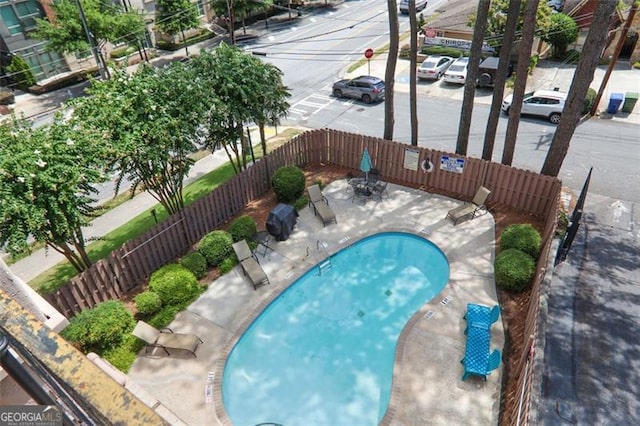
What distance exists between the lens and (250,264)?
13336mm

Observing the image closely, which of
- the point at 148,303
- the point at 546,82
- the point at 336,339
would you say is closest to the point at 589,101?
the point at 546,82

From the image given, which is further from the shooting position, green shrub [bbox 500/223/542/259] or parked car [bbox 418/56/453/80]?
parked car [bbox 418/56/453/80]

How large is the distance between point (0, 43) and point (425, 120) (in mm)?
31705

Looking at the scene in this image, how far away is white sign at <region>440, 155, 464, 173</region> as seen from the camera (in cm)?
1580

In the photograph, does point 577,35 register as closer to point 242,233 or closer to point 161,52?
point 242,233

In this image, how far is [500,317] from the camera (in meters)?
11.5

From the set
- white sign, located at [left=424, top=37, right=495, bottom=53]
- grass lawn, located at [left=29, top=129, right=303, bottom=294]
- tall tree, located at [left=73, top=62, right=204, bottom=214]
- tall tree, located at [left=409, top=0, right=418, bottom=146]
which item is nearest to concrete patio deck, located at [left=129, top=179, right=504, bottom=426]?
tall tree, located at [left=409, top=0, right=418, bottom=146]

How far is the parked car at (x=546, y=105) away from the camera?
21625 mm

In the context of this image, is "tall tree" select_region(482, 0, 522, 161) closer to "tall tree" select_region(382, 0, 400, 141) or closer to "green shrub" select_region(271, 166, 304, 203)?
"tall tree" select_region(382, 0, 400, 141)

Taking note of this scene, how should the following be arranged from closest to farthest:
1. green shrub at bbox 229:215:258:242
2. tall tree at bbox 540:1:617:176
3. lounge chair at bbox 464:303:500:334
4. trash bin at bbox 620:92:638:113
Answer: lounge chair at bbox 464:303:500:334
tall tree at bbox 540:1:617:176
green shrub at bbox 229:215:258:242
trash bin at bbox 620:92:638:113

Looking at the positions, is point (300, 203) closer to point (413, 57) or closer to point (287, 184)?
point (287, 184)

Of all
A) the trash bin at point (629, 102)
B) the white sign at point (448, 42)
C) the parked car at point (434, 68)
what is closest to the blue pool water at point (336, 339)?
the trash bin at point (629, 102)

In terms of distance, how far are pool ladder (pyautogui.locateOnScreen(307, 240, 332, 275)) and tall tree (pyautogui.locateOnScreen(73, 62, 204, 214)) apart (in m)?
5.29

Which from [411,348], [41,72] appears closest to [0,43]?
[41,72]
